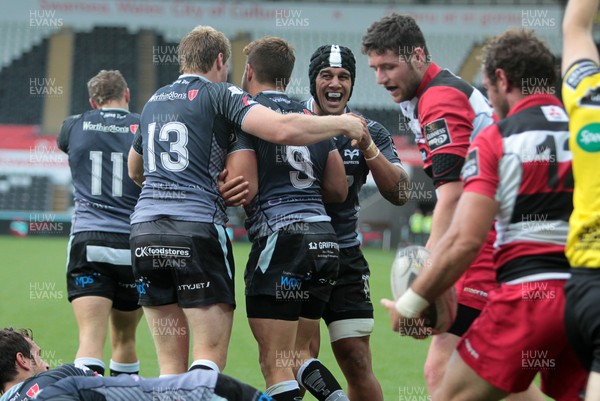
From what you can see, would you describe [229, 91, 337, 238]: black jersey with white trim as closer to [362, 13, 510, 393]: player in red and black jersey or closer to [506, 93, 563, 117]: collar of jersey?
[362, 13, 510, 393]: player in red and black jersey

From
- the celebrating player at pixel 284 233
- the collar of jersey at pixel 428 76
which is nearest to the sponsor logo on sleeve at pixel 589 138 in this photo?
the collar of jersey at pixel 428 76

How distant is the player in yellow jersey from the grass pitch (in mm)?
3271

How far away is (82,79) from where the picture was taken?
29.0 m

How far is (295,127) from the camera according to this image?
183 inches

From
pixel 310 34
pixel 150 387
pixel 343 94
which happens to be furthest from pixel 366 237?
pixel 150 387

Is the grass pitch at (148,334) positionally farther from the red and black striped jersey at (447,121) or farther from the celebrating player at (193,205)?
the red and black striped jersey at (447,121)

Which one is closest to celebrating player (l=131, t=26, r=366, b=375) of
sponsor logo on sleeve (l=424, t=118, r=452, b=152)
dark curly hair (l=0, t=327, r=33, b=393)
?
sponsor logo on sleeve (l=424, t=118, r=452, b=152)

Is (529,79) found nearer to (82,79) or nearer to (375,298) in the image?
(375,298)

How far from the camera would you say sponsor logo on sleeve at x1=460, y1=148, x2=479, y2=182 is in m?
3.62

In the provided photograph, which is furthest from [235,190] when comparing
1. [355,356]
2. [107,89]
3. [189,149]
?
[107,89]

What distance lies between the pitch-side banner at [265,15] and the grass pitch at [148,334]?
14457 mm

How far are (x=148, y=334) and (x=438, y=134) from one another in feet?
20.4

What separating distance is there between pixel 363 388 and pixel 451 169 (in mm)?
1869

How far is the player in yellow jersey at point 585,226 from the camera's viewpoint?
333 centimetres
